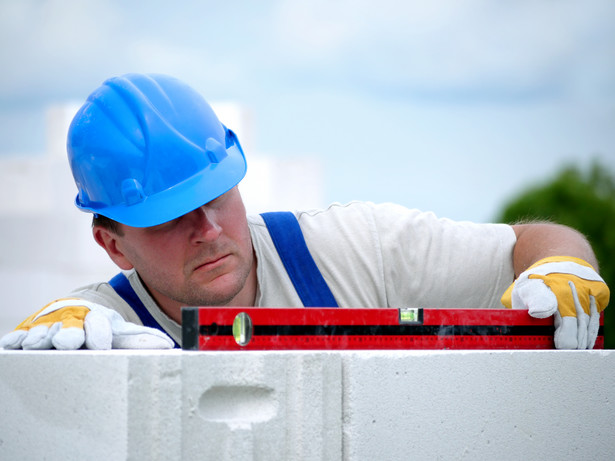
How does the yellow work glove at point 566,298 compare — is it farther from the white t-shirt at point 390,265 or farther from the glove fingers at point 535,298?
the white t-shirt at point 390,265

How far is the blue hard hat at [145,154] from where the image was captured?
2.75 m

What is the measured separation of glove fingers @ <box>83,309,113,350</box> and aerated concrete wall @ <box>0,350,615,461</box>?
0.26 metres

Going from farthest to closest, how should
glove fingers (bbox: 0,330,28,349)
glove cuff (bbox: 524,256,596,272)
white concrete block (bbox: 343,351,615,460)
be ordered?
glove cuff (bbox: 524,256,596,272) < glove fingers (bbox: 0,330,28,349) < white concrete block (bbox: 343,351,615,460)

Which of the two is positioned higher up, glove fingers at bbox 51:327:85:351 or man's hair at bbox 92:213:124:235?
man's hair at bbox 92:213:124:235

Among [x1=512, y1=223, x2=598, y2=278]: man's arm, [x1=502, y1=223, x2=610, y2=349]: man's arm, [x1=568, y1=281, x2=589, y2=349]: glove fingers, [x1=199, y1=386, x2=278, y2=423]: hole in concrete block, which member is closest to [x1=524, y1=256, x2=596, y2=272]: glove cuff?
[x1=502, y1=223, x2=610, y2=349]: man's arm

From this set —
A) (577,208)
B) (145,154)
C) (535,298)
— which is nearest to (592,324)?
(535,298)

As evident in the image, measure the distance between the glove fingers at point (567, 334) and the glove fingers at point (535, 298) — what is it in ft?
0.17

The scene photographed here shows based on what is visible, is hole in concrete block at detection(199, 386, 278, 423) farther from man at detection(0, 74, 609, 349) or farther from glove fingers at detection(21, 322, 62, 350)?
glove fingers at detection(21, 322, 62, 350)

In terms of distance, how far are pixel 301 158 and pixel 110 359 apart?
14.2 meters

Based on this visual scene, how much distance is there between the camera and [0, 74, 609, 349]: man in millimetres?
2412

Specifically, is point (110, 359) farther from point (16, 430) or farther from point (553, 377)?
point (553, 377)

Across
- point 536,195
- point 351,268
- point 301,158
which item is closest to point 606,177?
point 536,195

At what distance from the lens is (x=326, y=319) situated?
2.02m

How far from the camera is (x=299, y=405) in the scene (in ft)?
5.81
